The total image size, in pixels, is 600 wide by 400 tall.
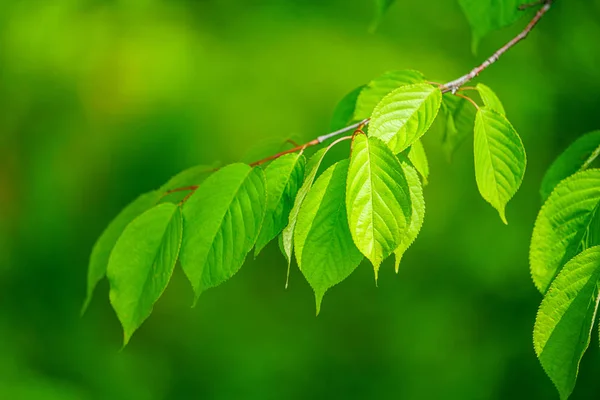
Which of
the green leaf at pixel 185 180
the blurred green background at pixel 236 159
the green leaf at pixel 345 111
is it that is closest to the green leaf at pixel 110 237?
the green leaf at pixel 185 180

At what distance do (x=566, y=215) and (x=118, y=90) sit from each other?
2272mm

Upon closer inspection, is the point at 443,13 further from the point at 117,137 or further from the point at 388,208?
the point at 388,208

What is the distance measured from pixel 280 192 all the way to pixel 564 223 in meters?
0.23

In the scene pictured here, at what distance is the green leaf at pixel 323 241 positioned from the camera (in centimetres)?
50

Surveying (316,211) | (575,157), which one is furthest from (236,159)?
(316,211)

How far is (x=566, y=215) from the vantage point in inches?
20.6

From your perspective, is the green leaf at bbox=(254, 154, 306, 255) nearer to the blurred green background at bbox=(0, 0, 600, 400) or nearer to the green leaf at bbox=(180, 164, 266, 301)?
the green leaf at bbox=(180, 164, 266, 301)

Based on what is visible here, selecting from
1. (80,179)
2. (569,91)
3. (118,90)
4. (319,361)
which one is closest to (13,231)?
(80,179)

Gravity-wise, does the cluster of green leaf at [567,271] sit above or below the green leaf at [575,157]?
below

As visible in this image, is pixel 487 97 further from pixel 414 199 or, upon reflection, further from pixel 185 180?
pixel 185 180

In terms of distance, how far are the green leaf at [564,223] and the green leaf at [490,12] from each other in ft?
1.03

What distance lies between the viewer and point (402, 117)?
542 mm

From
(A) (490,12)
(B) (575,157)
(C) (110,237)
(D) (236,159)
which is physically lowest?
(D) (236,159)

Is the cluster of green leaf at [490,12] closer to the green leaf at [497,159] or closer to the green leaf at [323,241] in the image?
the green leaf at [497,159]
